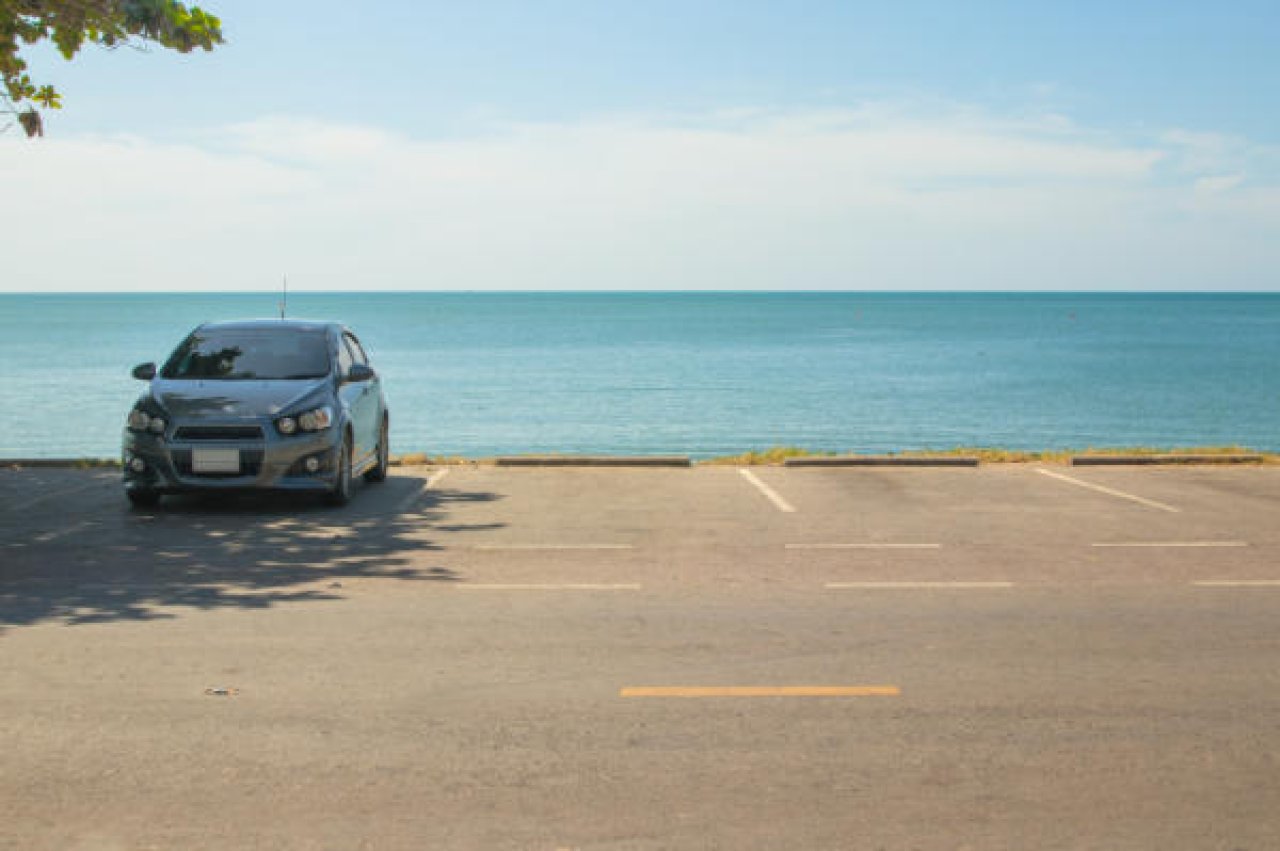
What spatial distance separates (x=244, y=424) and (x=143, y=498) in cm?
126

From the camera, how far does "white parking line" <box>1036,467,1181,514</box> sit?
45.6 ft

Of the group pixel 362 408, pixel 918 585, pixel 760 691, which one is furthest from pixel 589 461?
pixel 760 691

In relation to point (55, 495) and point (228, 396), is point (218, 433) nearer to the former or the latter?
point (228, 396)

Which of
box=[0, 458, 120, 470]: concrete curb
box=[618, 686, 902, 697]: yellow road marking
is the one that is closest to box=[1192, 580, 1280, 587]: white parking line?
box=[618, 686, 902, 697]: yellow road marking

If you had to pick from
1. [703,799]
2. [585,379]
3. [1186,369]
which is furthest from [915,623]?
[1186,369]

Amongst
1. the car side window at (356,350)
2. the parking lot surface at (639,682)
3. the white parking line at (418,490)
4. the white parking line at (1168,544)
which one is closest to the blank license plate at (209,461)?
the parking lot surface at (639,682)

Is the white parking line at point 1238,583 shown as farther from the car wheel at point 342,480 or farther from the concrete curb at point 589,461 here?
the concrete curb at point 589,461

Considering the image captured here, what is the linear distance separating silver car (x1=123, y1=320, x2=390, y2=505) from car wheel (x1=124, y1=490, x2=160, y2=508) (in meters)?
0.01

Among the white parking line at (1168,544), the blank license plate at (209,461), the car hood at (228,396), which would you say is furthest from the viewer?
the car hood at (228,396)

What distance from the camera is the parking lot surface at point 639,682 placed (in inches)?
196

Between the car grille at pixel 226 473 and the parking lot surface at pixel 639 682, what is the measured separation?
66 cm

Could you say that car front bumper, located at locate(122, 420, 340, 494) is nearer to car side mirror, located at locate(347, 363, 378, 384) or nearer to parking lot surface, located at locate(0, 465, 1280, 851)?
parking lot surface, located at locate(0, 465, 1280, 851)

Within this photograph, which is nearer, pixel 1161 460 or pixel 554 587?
pixel 554 587

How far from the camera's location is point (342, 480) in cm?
1389
